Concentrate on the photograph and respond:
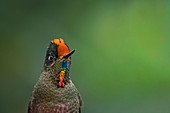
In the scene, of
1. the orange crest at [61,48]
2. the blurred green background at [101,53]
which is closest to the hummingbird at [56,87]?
the orange crest at [61,48]

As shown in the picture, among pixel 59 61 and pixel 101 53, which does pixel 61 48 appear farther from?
pixel 101 53

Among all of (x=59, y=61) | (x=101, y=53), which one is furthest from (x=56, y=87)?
(x=101, y=53)

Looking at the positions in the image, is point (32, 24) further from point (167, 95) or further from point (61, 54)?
point (61, 54)

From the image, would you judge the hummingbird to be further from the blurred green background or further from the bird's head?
the blurred green background

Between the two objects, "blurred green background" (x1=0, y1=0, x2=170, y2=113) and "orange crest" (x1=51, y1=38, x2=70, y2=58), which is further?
"blurred green background" (x1=0, y1=0, x2=170, y2=113)

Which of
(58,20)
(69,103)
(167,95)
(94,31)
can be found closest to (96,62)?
(94,31)

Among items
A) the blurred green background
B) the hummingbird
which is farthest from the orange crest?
the blurred green background
